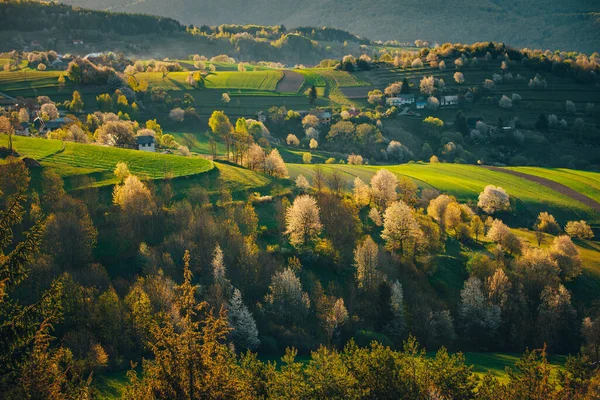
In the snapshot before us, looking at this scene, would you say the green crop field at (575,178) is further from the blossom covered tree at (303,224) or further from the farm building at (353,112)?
the blossom covered tree at (303,224)

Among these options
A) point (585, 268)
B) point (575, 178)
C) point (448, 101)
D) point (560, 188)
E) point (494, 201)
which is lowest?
point (585, 268)

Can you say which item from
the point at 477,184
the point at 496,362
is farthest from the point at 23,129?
the point at 496,362

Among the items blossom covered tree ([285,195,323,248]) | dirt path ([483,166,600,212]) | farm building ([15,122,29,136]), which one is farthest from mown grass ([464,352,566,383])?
farm building ([15,122,29,136])

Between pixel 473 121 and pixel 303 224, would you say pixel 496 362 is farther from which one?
pixel 473 121

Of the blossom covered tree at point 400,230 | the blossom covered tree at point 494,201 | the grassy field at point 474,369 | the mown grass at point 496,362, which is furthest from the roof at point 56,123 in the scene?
the mown grass at point 496,362

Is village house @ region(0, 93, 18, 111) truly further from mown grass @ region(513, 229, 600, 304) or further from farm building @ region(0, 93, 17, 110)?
mown grass @ region(513, 229, 600, 304)

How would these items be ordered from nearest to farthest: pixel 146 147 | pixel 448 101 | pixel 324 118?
pixel 146 147 < pixel 324 118 < pixel 448 101

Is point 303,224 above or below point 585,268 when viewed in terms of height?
above

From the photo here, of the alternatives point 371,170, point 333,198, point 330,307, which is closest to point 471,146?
point 371,170
